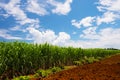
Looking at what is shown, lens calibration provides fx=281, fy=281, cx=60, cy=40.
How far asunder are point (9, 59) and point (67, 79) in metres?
6.68

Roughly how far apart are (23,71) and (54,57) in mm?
6169

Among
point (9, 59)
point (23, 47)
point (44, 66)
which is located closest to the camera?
point (9, 59)

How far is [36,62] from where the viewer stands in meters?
20.5

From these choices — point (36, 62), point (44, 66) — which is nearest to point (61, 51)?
point (44, 66)

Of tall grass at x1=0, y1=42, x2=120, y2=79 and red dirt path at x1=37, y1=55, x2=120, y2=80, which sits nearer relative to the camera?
red dirt path at x1=37, y1=55, x2=120, y2=80

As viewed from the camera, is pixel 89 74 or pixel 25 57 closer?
pixel 89 74

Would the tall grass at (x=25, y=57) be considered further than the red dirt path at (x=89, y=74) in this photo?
Yes

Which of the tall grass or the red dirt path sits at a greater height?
the tall grass

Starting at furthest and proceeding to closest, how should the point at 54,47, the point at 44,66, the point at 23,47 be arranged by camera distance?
the point at 54,47, the point at 44,66, the point at 23,47

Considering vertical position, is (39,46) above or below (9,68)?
above

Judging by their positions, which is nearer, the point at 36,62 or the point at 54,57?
the point at 36,62

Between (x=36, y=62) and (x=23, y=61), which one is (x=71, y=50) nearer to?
(x=36, y=62)

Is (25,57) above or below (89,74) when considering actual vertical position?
above

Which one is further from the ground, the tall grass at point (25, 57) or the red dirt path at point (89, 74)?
the tall grass at point (25, 57)
